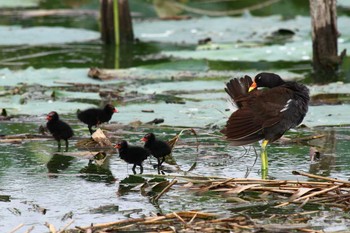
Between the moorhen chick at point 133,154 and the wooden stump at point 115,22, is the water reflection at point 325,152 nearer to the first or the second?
the moorhen chick at point 133,154

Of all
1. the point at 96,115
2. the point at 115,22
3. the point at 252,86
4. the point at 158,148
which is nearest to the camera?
the point at 158,148

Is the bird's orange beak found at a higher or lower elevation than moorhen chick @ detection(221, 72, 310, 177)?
higher

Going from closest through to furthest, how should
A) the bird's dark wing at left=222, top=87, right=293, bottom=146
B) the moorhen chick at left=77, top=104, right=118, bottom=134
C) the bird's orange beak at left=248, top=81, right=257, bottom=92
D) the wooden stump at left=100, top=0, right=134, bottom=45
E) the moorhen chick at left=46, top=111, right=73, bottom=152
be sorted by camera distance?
the bird's dark wing at left=222, top=87, right=293, bottom=146 < the bird's orange beak at left=248, top=81, right=257, bottom=92 < the moorhen chick at left=46, top=111, right=73, bottom=152 < the moorhen chick at left=77, top=104, right=118, bottom=134 < the wooden stump at left=100, top=0, right=134, bottom=45

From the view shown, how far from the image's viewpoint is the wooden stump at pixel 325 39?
41.5ft

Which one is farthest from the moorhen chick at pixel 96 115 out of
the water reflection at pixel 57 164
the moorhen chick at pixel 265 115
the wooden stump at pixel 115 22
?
the wooden stump at pixel 115 22

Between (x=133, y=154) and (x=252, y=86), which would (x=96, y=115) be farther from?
(x=252, y=86)

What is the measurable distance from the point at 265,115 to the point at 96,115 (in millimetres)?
2005

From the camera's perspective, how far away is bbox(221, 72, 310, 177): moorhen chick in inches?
303

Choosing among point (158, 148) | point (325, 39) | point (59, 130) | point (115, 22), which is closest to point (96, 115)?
point (59, 130)

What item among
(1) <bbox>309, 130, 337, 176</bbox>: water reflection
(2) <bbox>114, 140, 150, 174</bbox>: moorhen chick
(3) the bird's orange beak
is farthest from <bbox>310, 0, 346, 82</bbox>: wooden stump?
(2) <bbox>114, 140, 150, 174</bbox>: moorhen chick

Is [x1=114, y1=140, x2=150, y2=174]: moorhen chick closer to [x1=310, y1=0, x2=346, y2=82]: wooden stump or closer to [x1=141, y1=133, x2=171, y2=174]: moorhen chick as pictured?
[x1=141, y1=133, x2=171, y2=174]: moorhen chick

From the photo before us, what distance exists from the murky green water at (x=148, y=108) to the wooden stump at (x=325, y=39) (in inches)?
8.6

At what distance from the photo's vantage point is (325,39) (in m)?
12.9

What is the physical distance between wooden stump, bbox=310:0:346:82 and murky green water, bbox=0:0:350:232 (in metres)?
0.22
